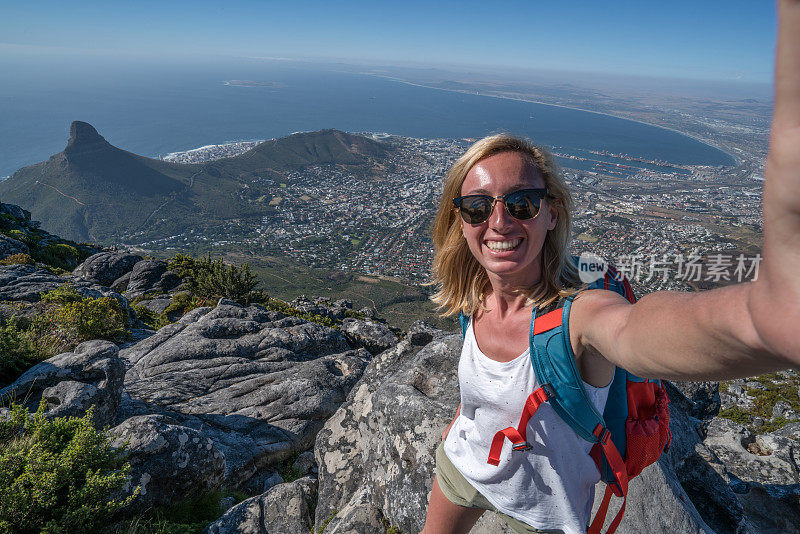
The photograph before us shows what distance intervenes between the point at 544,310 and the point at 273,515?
4220 mm

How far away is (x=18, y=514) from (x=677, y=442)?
246 inches

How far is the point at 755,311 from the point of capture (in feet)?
2.70

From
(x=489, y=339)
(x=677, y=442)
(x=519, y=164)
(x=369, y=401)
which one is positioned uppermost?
(x=519, y=164)

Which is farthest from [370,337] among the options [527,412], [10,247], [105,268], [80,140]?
[80,140]

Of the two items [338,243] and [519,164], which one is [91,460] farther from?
[338,243]

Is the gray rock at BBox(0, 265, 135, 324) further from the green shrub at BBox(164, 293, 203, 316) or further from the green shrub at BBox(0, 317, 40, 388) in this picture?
the green shrub at BBox(0, 317, 40, 388)

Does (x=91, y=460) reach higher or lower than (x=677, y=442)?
lower

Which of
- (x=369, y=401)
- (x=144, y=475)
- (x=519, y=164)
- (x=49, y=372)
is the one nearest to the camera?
(x=519, y=164)

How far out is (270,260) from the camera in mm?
72438

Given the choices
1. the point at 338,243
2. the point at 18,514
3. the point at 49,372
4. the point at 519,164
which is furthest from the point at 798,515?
the point at 338,243

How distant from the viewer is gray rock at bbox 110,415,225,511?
434cm

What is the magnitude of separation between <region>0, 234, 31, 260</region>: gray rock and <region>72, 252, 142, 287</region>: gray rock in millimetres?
2345

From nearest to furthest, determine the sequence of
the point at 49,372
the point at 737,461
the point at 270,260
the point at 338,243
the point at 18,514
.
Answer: the point at 18,514, the point at 49,372, the point at 737,461, the point at 270,260, the point at 338,243

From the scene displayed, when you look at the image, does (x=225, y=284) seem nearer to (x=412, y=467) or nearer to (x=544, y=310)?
(x=412, y=467)
